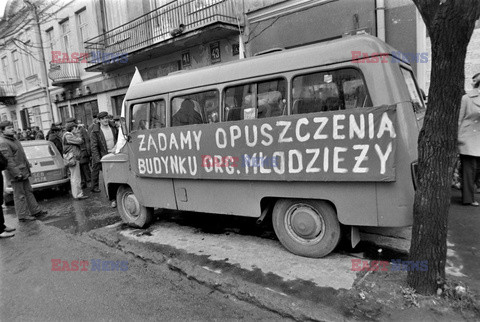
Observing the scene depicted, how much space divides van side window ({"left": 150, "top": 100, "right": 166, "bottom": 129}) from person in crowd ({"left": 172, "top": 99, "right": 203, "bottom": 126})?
233 millimetres

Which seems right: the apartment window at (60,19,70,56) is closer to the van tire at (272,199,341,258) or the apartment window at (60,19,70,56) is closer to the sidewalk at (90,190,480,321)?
the sidewalk at (90,190,480,321)

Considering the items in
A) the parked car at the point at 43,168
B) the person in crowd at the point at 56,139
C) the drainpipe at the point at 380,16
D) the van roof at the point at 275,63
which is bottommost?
the parked car at the point at 43,168

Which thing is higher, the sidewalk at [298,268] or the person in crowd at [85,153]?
the person in crowd at [85,153]

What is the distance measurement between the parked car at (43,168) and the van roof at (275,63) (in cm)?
506

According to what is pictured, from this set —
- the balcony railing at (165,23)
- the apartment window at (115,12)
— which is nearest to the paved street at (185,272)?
the balcony railing at (165,23)

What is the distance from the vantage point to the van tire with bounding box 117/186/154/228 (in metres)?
5.39

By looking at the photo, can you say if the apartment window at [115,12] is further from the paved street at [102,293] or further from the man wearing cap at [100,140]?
the paved street at [102,293]

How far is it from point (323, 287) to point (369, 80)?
209 cm

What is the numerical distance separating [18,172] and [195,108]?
416cm

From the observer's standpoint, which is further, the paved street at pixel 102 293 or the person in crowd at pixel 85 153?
the person in crowd at pixel 85 153

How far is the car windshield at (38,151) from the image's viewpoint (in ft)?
27.0

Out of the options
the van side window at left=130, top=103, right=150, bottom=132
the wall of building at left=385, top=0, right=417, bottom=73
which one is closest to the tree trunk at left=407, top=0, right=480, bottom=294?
the van side window at left=130, top=103, right=150, bottom=132

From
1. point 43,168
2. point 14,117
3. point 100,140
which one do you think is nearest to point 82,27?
point 100,140

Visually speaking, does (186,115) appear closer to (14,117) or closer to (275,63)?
(275,63)
